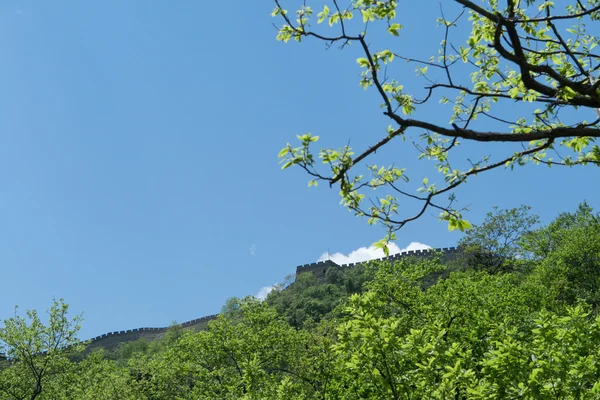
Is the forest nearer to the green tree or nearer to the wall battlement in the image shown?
the green tree

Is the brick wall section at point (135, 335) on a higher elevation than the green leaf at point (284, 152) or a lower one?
higher

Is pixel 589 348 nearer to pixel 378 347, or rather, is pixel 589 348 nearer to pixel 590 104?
pixel 378 347

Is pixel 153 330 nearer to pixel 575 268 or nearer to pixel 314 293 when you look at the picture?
pixel 314 293

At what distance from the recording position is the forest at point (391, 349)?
9203 millimetres

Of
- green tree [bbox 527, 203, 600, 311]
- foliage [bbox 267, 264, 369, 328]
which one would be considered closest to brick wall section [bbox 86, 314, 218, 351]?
foliage [bbox 267, 264, 369, 328]

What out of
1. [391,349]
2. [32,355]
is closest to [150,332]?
[32,355]

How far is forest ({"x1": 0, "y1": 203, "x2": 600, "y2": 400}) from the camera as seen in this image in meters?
9.20

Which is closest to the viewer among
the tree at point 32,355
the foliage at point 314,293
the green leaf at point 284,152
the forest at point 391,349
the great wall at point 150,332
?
the green leaf at point 284,152

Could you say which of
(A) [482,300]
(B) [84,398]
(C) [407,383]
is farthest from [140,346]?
(C) [407,383]

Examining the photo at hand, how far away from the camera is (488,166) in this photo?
20.6 ft

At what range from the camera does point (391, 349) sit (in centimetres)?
907

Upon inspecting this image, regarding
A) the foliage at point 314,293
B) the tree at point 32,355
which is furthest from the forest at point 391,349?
the foliage at point 314,293

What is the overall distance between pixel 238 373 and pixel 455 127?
20.1 meters

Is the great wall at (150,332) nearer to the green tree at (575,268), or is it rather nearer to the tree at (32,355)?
the green tree at (575,268)
